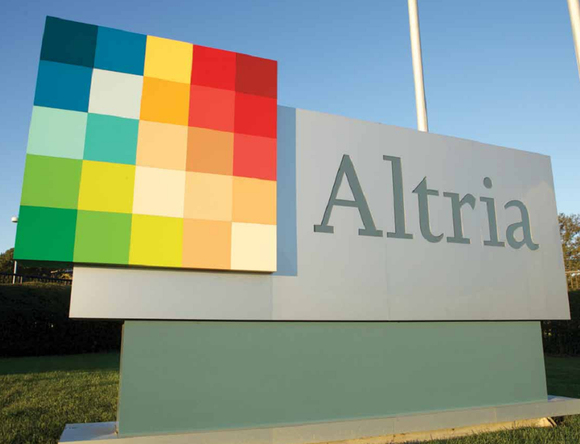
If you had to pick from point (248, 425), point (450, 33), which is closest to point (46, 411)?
point (248, 425)

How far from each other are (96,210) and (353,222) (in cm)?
241

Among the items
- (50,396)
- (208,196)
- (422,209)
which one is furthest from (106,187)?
(50,396)

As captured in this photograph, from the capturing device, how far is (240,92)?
4.46m

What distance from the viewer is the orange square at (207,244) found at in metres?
3.98

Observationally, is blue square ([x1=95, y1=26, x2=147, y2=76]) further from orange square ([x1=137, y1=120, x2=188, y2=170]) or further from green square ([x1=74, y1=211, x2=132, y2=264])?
green square ([x1=74, y1=211, x2=132, y2=264])

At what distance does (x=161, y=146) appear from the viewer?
4.05 meters

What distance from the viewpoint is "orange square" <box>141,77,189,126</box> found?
13.4 feet

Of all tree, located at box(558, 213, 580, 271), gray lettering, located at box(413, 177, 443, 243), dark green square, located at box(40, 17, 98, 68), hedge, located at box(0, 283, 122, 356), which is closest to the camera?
dark green square, located at box(40, 17, 98, 68)

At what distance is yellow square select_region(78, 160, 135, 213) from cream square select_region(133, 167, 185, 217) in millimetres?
62

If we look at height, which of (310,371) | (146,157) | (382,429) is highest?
(146,157)

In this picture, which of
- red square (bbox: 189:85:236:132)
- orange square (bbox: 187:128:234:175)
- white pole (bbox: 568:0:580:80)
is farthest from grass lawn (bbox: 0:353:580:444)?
white pole (bbox: 568:0:580:80)

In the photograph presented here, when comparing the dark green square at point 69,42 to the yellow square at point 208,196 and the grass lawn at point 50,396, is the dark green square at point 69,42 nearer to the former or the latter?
the yellow square at point 208,196

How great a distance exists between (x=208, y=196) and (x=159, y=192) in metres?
0.40

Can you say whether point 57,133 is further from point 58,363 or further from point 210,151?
point 58,363
